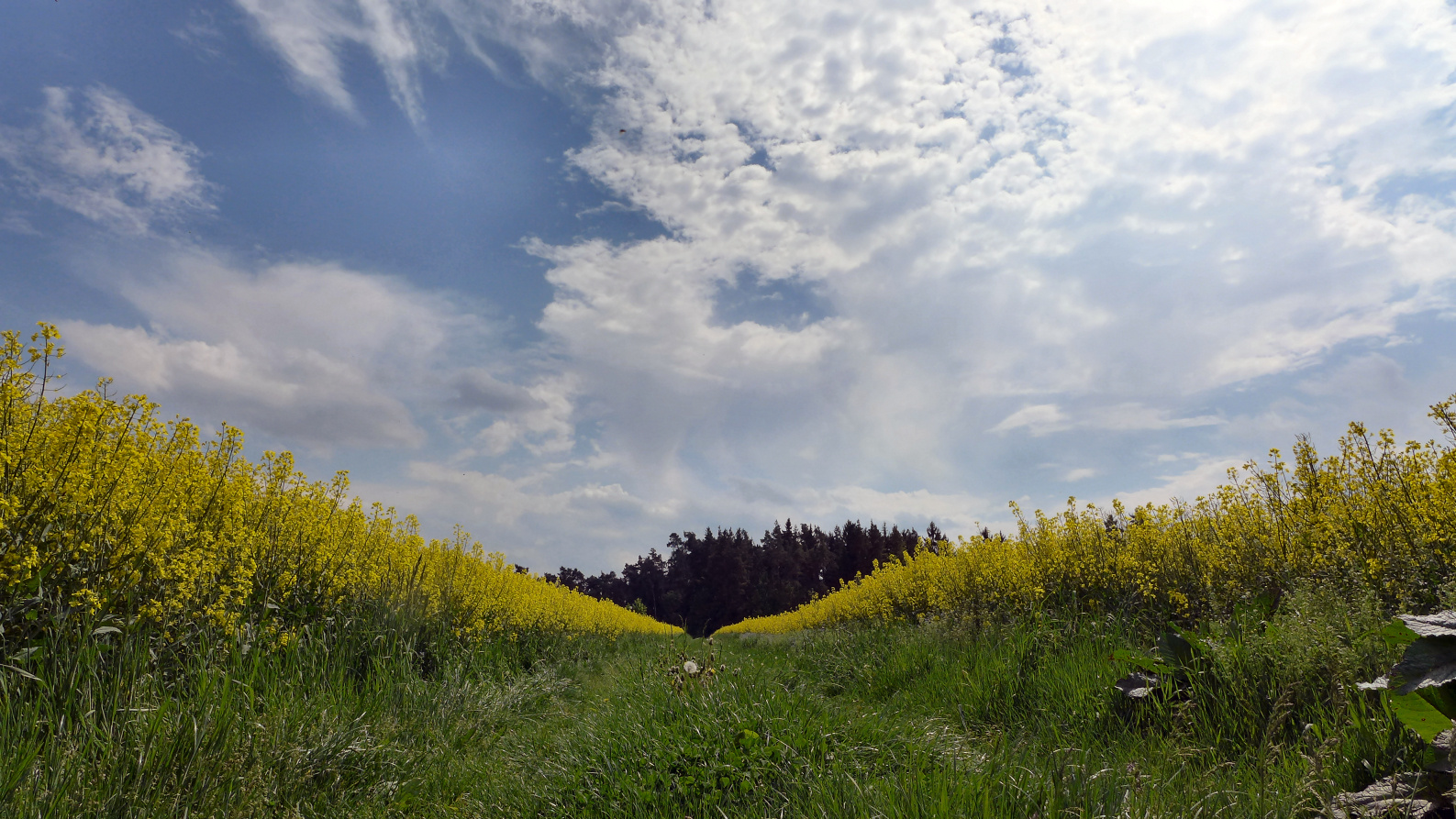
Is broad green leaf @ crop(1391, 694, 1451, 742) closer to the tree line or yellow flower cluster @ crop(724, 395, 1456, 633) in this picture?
yellow flower cluster @ crop(724, 395, 1456, 633)

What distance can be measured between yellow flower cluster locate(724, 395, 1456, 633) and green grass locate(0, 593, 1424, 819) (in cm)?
88

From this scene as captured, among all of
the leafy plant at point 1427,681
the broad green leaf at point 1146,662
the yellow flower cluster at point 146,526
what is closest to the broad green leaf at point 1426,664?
the leafy plant at point 1427,681

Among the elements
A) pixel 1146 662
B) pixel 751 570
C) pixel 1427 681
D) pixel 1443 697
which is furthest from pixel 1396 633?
pixel 751 570

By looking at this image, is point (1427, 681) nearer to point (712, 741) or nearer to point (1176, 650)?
point (1176, 650)

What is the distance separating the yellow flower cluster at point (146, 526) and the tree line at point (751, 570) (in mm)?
43168

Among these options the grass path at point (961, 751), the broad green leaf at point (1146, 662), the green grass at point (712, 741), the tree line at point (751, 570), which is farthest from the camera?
the tree line at point (751, 570)

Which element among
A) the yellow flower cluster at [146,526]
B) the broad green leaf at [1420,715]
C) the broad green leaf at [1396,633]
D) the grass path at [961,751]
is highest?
the yellow flower cluster at [146,526]

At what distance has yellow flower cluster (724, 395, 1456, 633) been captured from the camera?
4.80 meters

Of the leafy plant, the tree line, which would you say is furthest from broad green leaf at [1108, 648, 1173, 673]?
the tree line

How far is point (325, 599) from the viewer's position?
5.88 m

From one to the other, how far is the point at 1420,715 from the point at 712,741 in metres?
3.03

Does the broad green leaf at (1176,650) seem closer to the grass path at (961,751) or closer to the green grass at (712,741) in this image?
the green grass at (712,741)

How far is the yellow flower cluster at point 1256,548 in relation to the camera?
4805 millimetres

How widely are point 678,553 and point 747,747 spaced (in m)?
58.7
